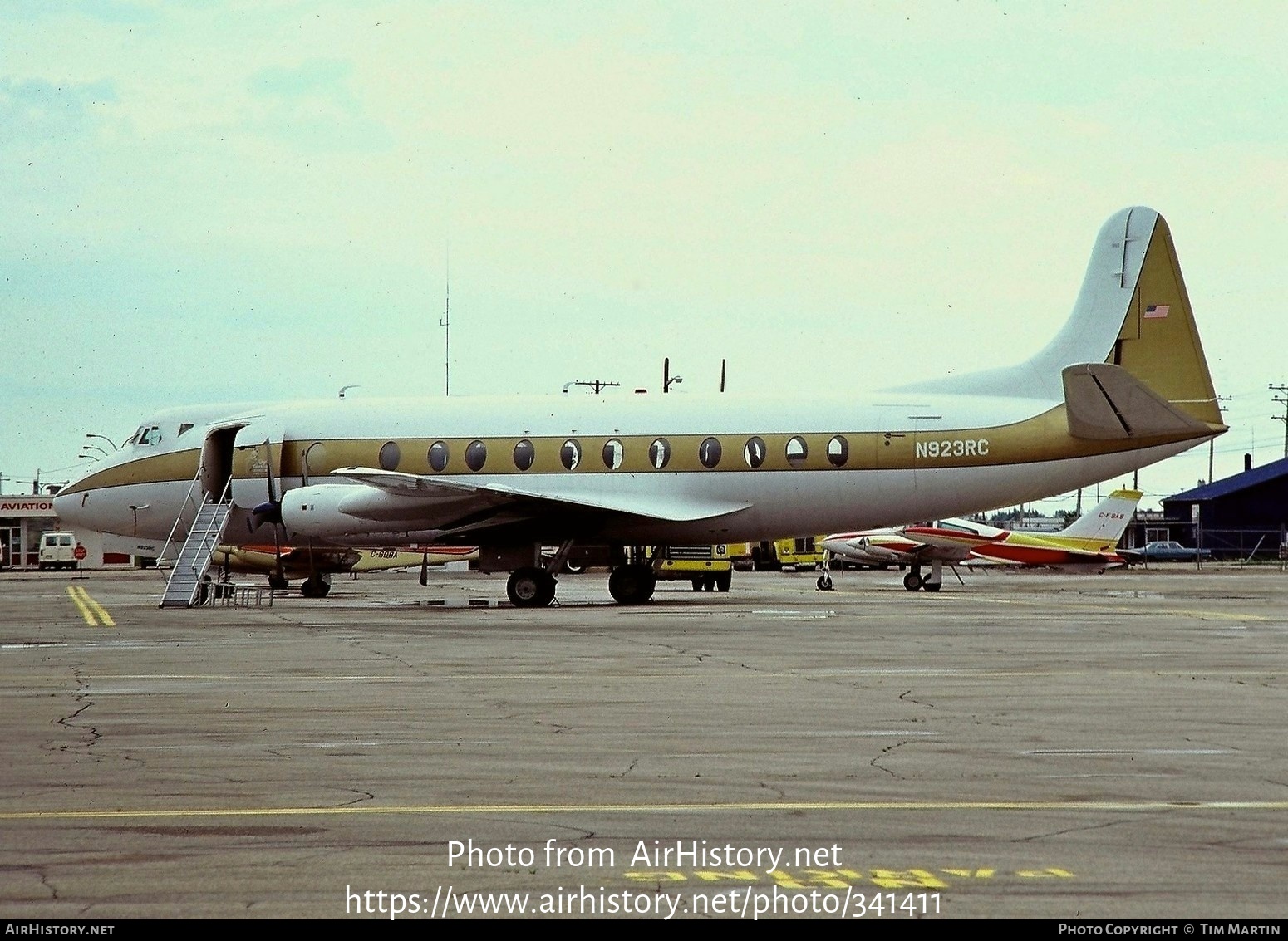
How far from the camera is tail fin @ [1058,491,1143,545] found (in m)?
56.5

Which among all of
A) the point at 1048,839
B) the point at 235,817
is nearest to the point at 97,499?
the point at 235,817

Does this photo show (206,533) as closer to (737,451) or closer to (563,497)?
(563,497)

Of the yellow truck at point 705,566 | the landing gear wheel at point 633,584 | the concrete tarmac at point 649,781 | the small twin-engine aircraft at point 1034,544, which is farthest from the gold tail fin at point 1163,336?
the small twin-engine aircraft at point 1034,544

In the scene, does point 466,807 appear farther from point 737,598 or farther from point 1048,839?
point 737,598

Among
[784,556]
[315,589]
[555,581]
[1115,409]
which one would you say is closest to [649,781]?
[1115,409]

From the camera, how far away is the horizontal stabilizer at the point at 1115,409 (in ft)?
99.2

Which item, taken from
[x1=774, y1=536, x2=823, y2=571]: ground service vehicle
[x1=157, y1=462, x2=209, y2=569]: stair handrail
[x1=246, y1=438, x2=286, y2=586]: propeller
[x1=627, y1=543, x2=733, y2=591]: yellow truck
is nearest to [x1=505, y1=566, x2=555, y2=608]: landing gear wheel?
[x1=246, y1=438, x2=286, y2=586]: propeller

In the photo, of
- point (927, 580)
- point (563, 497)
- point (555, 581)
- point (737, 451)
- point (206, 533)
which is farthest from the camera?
point (927, 580)

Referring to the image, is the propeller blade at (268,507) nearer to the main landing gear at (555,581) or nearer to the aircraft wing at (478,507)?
the aircraft wing at (478,507)

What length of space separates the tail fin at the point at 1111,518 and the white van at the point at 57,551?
2763 inches

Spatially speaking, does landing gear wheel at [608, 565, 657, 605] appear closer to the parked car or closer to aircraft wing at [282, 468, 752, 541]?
aircraft wing at [282, 468, 752, 541]

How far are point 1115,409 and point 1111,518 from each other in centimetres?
2785

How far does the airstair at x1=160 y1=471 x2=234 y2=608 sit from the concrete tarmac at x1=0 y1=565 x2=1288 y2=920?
13245mm

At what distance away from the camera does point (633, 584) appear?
35812mm
